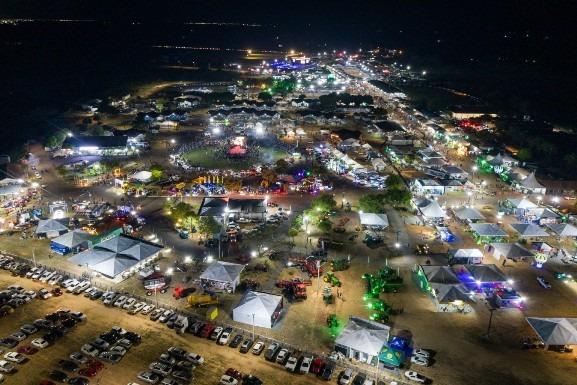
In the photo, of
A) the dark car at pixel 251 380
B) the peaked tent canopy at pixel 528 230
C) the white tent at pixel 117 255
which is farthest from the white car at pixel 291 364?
the peaked tent canopy at pixel 528 230

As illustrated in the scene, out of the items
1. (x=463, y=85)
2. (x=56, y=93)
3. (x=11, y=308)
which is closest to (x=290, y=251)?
(x=11, y=308)

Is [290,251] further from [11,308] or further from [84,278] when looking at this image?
[11,308]

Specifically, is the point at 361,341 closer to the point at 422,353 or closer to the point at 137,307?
the point at 422,353

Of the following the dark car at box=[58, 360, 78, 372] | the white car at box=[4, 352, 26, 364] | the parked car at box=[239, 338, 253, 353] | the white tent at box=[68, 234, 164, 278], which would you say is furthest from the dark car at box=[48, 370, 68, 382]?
the white tent at box=[68, 234, 164, 278]

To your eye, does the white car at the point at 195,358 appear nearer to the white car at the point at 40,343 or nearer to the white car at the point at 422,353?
the white car at the point at 40,343

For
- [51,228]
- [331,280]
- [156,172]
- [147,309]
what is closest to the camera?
[147,309]

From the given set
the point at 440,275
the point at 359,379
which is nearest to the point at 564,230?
the point at 440,275

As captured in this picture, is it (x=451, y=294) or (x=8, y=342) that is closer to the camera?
(x=8, y=342)

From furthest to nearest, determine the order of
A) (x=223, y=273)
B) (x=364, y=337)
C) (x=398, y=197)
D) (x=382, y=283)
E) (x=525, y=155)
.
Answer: (x=525, y=155) → (x=398, y=197) → (x=223, y=273) → (x=382, y=283) → (x=364, y=337)
